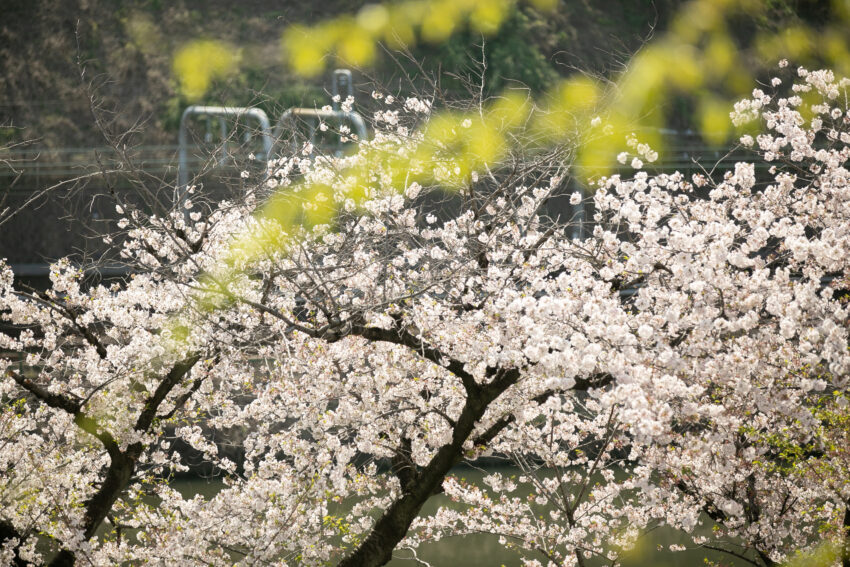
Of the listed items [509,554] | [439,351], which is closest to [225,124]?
[509,554]

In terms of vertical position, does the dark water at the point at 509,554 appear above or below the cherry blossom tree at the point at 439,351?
above

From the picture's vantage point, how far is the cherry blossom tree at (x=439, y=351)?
5438 mm

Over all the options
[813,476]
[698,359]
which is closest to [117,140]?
[698,359]

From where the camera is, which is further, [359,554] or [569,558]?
[569,558]

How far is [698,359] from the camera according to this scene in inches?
219

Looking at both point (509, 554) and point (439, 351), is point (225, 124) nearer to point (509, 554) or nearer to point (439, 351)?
point (509, 554)

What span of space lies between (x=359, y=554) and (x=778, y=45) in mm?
4877

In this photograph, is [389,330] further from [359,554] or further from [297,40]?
[297,40]

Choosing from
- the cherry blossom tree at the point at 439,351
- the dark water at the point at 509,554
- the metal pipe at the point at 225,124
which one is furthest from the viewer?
the dark water at the point at 509,554

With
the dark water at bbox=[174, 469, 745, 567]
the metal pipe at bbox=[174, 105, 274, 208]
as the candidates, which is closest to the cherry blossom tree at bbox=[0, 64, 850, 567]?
the metal pipe at bbox=[174, 105, 274, 208]

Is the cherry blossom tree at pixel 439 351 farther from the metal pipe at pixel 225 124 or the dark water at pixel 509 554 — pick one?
the dark water at pixel 509 554

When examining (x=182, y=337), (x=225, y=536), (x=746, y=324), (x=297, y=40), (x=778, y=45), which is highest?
(x=778, y=45)

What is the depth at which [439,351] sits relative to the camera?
6.20 m

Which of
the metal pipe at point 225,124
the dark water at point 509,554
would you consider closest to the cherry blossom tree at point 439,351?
the metal pipe at point 225,124
